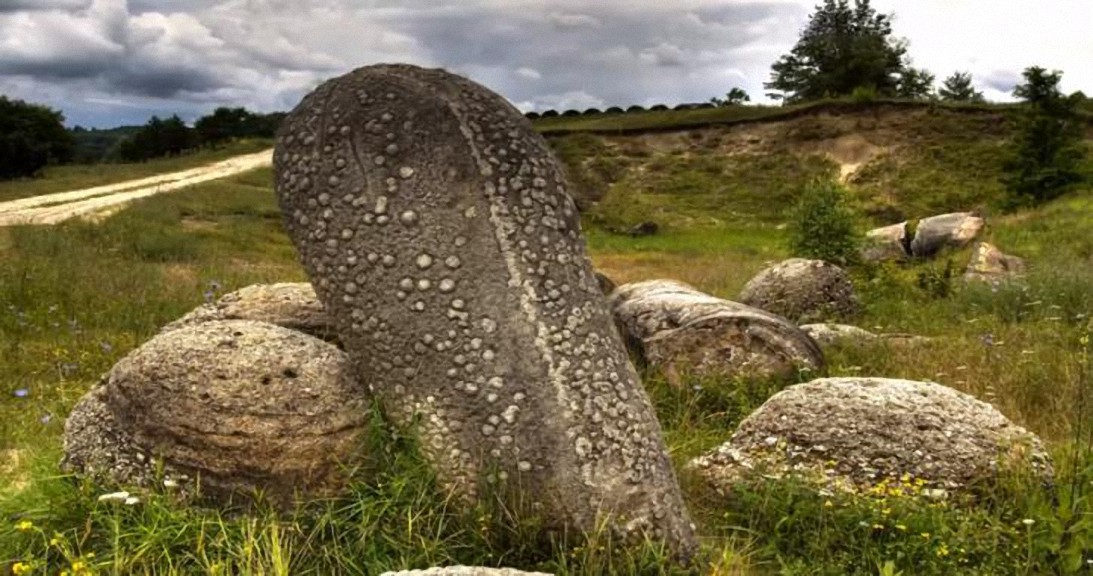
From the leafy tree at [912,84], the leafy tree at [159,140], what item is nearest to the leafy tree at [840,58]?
the leafy tree at [912,84]

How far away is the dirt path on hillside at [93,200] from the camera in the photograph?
20.6 meters

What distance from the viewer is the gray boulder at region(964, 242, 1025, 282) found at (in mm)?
13578

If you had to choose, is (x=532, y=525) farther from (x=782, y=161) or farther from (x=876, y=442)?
(x=782, y=161)

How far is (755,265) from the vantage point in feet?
69.2

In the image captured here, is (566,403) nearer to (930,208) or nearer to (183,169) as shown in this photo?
(930,208)

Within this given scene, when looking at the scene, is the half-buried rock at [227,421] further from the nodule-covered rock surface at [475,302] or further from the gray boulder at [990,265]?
the gray boulder at [990,265]

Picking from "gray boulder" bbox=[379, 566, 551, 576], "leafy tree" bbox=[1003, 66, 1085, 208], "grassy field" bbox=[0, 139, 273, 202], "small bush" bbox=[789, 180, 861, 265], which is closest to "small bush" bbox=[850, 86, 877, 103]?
"leafy tree" bbox=[1003, 66, 1085, 208]

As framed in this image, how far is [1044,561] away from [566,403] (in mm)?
2265

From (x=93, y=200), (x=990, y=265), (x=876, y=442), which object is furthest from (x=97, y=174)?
(x=876, y=442)

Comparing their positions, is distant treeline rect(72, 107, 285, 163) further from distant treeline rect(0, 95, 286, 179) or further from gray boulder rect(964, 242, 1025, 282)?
gray boulder rect(964, 242, 1025, 282)

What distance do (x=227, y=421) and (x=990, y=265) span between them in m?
13.5

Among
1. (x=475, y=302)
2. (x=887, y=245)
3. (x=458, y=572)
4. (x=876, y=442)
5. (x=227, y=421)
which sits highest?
(x=475, y=302)

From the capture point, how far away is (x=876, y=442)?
5.10 meters

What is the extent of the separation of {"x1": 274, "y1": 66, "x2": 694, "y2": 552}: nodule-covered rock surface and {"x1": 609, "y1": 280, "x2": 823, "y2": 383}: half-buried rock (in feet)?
11.1
